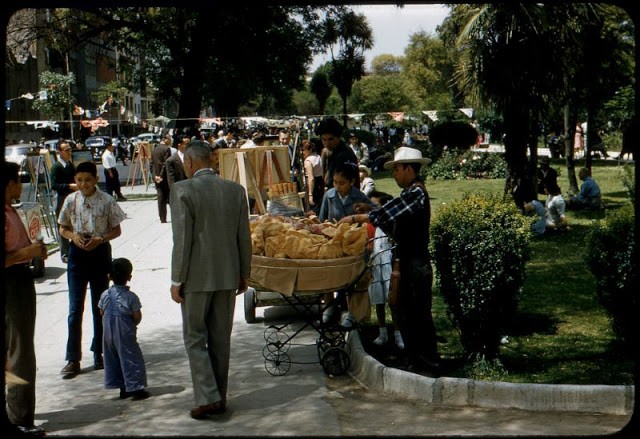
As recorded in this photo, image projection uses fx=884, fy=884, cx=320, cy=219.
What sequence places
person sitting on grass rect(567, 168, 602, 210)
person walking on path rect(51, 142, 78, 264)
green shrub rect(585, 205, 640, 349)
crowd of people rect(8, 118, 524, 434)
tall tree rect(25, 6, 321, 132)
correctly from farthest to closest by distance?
tall tree rect(25, 6, 321, 132), person sitting on grass rect(567, 168, 602, 210), person walking on path rect(51, 142, 78, 264), green shrub rect(585, 205, 640, 349), crowd of people rect(8, 118, 524, 434)

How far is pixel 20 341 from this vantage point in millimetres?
5996

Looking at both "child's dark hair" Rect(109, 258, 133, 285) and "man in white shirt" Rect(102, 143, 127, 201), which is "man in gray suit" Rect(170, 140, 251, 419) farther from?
"man in white shirt" Rect(102, 143, 127, 201)

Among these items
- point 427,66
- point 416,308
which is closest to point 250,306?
point 416,308

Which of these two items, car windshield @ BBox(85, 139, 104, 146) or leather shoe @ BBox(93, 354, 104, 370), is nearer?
leather shoe @ BBox(93, 354, 104, 370)

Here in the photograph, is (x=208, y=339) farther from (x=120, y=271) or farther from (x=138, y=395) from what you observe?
(x=120, y=271)

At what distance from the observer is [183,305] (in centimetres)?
654

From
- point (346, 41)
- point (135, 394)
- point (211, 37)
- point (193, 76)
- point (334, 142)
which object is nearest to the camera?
point (135, 394)

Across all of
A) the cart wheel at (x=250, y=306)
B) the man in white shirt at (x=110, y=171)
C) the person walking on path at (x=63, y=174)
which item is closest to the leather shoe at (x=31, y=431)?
the cart wheel at (x=250, y=306)

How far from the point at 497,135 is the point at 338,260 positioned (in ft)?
114

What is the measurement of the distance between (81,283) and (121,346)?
3.41 ft

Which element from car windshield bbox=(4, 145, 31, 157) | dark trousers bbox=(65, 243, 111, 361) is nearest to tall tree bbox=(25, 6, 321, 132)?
car windshield bbox=(4, 145, 31, 157)

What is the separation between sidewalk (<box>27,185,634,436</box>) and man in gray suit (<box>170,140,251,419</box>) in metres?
0.33

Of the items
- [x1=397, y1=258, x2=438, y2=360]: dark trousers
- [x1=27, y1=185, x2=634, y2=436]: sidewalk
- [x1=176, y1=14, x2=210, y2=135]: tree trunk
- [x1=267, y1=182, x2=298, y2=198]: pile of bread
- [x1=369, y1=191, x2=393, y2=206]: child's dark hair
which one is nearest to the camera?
[x1=27, y1=185, x2=634, y2=436]: sidewalk

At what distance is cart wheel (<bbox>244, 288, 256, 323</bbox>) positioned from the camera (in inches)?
373
